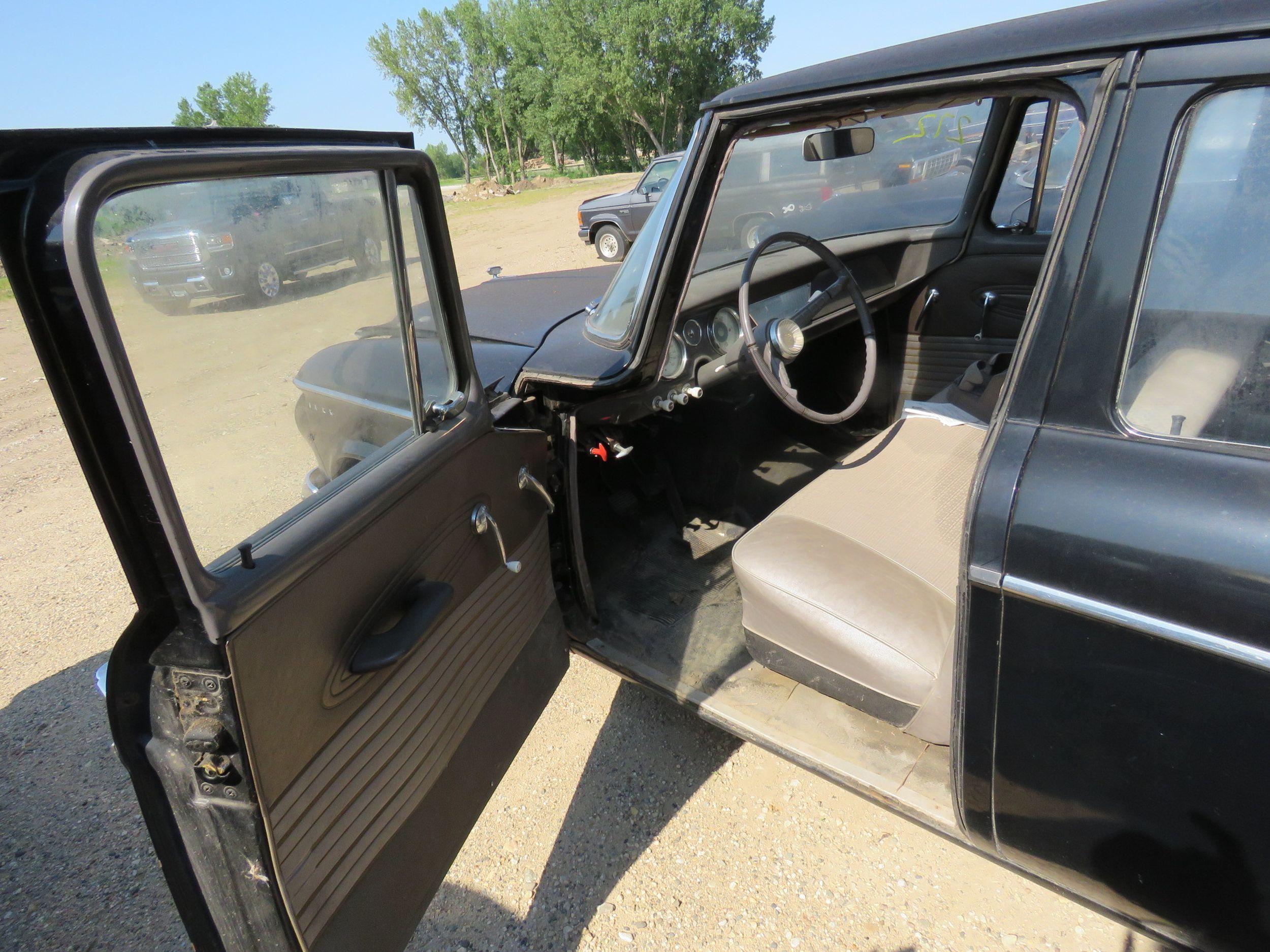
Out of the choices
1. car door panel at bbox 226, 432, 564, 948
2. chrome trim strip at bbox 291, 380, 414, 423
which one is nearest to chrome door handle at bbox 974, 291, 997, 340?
car door panel at bbox 226, 432, 564, 948

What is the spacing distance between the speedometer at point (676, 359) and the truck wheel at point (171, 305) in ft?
4.86

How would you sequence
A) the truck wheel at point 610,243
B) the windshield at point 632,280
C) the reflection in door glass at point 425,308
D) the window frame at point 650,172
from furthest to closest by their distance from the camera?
the truck wheel at point 610,243 → the window frame at point 650,172 → the windshield at point 632,280 → the reflection in door glass at point 425,308

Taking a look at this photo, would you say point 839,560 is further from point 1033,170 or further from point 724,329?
point 1033,170

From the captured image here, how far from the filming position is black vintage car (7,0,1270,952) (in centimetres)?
102

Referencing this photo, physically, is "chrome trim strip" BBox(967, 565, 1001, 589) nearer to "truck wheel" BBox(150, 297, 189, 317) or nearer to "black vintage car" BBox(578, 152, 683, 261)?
"truck wheel" BBox(150, 297, 189, 317)

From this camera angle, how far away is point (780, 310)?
8.75ft

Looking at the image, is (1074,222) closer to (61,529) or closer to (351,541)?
(351,541)

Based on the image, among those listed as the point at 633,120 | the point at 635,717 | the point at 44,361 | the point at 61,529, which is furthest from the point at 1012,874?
the point at 633,120

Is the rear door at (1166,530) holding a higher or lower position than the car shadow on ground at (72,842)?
higher

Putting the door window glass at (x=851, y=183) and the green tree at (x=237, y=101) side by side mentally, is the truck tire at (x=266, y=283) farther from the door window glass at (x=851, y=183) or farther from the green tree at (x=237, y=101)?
the green tree at (x=237, y=101)

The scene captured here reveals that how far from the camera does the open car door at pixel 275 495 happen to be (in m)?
0.91

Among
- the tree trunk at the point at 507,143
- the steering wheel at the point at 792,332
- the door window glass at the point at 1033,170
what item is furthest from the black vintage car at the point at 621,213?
the tree trunk at the point at 507,143

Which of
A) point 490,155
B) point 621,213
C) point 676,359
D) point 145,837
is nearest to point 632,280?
point 676,359

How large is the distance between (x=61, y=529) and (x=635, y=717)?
365cm
